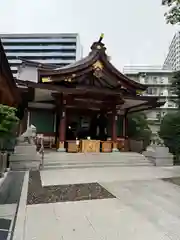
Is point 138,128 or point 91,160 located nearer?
point 91,160

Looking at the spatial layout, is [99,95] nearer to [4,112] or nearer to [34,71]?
[4,112]

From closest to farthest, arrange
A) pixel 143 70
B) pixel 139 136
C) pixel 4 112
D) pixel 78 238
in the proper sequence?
pixel 78 238, pixel 4 112, pixel 139 136, pixel 143 70

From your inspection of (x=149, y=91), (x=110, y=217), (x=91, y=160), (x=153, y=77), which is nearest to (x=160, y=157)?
(x=91, y=160)

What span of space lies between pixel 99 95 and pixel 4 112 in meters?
6.33

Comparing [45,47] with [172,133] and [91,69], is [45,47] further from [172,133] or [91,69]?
[172,133]

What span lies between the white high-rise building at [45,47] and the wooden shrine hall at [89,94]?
165ft

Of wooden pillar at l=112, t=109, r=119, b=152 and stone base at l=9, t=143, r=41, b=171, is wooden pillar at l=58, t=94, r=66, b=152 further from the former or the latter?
wooden pillar at l=112, t=109, r=119, b=152

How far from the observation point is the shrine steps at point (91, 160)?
7.84 meters

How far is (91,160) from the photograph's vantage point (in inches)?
334

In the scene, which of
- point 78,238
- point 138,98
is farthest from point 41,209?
point 138,98

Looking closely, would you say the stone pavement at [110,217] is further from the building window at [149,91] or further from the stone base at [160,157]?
the building window at [149,91]

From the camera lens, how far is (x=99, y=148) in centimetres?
1020

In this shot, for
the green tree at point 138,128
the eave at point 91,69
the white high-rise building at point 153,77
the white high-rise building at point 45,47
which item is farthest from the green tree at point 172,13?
the white high-rise building at point 45,47

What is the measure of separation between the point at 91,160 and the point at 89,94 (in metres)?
3.65
